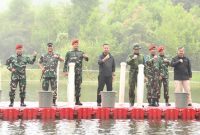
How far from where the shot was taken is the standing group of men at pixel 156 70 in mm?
16688

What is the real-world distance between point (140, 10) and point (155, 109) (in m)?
52.7

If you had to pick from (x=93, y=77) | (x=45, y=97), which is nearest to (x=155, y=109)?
(x=45, y=97)

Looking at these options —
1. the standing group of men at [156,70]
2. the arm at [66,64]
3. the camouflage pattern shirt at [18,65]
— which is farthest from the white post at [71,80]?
the standing group of men at [156,70]

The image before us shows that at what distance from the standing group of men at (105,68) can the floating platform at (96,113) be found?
730 mm

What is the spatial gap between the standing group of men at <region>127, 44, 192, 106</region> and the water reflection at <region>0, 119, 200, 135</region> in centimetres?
167

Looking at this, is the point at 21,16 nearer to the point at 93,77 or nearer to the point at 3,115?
the point at 93,77

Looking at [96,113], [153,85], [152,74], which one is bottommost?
[96,113]

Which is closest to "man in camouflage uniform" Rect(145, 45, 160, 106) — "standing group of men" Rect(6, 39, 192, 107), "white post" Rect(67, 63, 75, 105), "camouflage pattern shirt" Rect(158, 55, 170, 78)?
"standing group of men" Rect(6, 39, 192, 107)

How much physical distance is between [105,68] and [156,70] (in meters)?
1.49

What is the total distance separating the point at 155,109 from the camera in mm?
16094

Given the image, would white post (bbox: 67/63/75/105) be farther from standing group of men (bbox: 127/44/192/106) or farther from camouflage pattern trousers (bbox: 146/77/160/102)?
camouflage pattern trousers (bbox: 146/77/160/102)

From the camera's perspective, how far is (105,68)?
1673cm

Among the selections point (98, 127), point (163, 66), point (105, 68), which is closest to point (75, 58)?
point (105, 68)

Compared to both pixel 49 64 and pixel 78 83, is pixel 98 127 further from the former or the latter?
pixel 49 64
